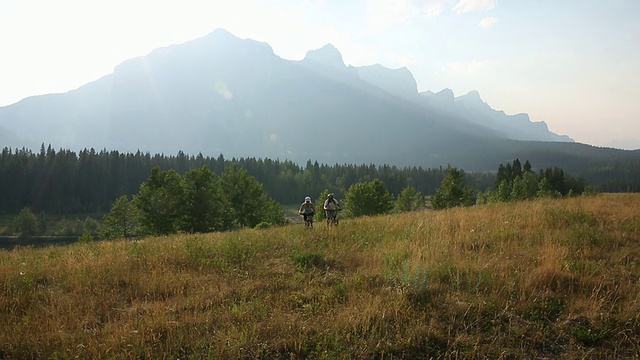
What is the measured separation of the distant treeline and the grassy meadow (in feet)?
398

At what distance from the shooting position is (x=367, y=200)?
178 ft

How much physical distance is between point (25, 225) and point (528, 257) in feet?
366

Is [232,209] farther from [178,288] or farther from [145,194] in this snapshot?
[178,288]

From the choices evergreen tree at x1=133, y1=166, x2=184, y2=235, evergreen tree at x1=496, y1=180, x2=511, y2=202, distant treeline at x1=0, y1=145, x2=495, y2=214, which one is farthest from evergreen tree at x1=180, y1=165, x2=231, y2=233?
distant treeline at x1=0, y1=145, x2=495, y2=214

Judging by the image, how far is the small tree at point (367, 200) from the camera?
2117 inches

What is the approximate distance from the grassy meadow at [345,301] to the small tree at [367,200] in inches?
1754

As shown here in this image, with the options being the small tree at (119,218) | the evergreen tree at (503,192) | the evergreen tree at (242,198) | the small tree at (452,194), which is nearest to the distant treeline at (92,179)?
the small tree at (119,218)

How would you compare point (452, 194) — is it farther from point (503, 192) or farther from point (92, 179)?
point (92, 179)

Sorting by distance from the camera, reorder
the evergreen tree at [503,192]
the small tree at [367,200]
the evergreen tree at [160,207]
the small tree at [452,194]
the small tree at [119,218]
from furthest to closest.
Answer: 1. the evergreen tree at [503,192]
2. the small tree at [452,194]
3. the small tree at [367,200]
4. the small tree at [119,218]
5. the evergreen tree at [160,207]

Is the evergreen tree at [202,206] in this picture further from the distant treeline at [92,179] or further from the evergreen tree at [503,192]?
the distant treeline at [92,179]

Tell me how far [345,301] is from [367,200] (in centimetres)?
4894

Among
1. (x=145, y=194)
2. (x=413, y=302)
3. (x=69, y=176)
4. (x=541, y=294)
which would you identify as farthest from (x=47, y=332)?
(x=69, y=176)

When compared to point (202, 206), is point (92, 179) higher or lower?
higher

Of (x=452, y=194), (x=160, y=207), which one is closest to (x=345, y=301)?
(x=160, y=207)
